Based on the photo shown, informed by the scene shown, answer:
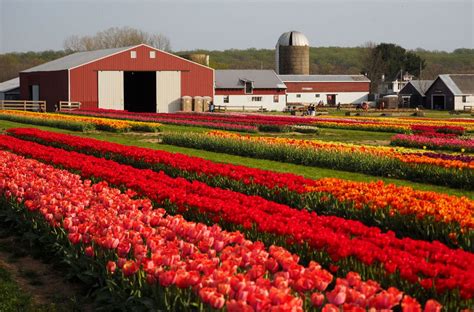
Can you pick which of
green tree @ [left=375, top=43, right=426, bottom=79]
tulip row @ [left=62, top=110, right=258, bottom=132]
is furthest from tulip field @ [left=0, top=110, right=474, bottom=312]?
green tree @ [left=375, top=43, right=426, bottom=79]

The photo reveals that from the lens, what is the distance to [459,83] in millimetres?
70438

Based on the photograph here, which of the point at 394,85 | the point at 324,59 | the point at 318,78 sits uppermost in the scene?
the point at 324,59

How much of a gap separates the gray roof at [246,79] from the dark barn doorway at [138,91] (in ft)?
49.4

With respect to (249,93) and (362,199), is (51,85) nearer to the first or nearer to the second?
(249,93)

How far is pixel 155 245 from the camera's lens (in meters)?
6.25

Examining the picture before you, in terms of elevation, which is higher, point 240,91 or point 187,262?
point 240,91

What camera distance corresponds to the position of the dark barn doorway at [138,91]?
54969 mm

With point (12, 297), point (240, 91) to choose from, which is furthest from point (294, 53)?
point (12, 297)

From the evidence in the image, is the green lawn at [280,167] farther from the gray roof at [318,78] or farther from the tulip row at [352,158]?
the gray roof at [318,78]

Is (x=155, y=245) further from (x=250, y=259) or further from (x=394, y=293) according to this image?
(x=394, y=293)

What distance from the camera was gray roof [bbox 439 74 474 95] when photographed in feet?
228

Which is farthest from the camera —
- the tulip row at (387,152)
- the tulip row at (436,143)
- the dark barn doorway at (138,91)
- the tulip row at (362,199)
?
the dark barn doorway at (138,91)

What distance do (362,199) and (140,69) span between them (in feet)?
145

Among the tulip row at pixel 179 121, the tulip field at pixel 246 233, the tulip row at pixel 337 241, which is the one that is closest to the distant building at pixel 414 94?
the tulip row at pixel 179 121
